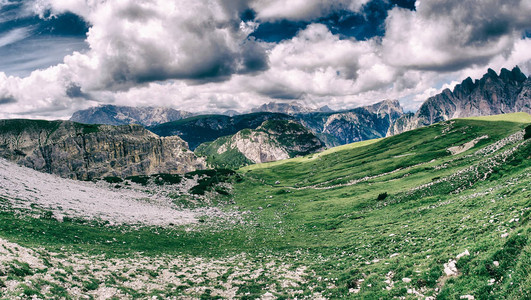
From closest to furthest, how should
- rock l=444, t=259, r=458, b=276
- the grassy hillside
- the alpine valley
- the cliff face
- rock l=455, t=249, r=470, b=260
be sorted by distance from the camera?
the grassy hillside → rock l=444, t=259, r=458, b=276 → the alpine valley → rock l=455, t=249, r=470, b=260 → the cliff face

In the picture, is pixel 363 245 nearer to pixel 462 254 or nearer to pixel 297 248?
pixel 297 248

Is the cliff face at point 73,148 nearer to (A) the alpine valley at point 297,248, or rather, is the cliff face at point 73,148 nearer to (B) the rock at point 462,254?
(A) the alpine valley at point 297,248

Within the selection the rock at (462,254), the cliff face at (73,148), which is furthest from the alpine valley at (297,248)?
the cliff face at (73,148)

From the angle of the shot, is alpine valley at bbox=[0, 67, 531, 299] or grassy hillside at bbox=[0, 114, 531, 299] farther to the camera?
alpine valley at bbox=[0, 67, 531, 299]

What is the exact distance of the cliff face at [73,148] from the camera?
444ft

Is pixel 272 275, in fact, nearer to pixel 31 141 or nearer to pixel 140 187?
pixel 140 187

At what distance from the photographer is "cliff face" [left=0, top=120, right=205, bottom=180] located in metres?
135

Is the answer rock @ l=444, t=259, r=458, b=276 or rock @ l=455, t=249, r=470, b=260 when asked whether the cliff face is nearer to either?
rock @ l=444, t=259, r=458, b=276

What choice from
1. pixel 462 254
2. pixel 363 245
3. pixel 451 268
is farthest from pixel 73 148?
pixel 462 254

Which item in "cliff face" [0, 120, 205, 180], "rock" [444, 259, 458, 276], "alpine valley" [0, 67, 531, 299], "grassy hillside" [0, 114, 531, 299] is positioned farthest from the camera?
"cliff face" [0, 120, 205, 180]

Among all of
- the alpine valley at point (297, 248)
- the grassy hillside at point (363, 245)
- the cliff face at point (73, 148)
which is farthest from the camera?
the cliff face at point (73, 148)

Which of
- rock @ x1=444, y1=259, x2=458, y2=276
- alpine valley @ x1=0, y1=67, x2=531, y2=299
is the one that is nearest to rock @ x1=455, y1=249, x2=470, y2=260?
alpine valley @ x1=0, y1=67, x2=531, y2=299

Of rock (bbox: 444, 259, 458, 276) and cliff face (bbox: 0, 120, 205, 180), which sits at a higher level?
cliff face (bbox: 0, 120, 205, 180)

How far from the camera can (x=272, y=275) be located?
80.7 ft
